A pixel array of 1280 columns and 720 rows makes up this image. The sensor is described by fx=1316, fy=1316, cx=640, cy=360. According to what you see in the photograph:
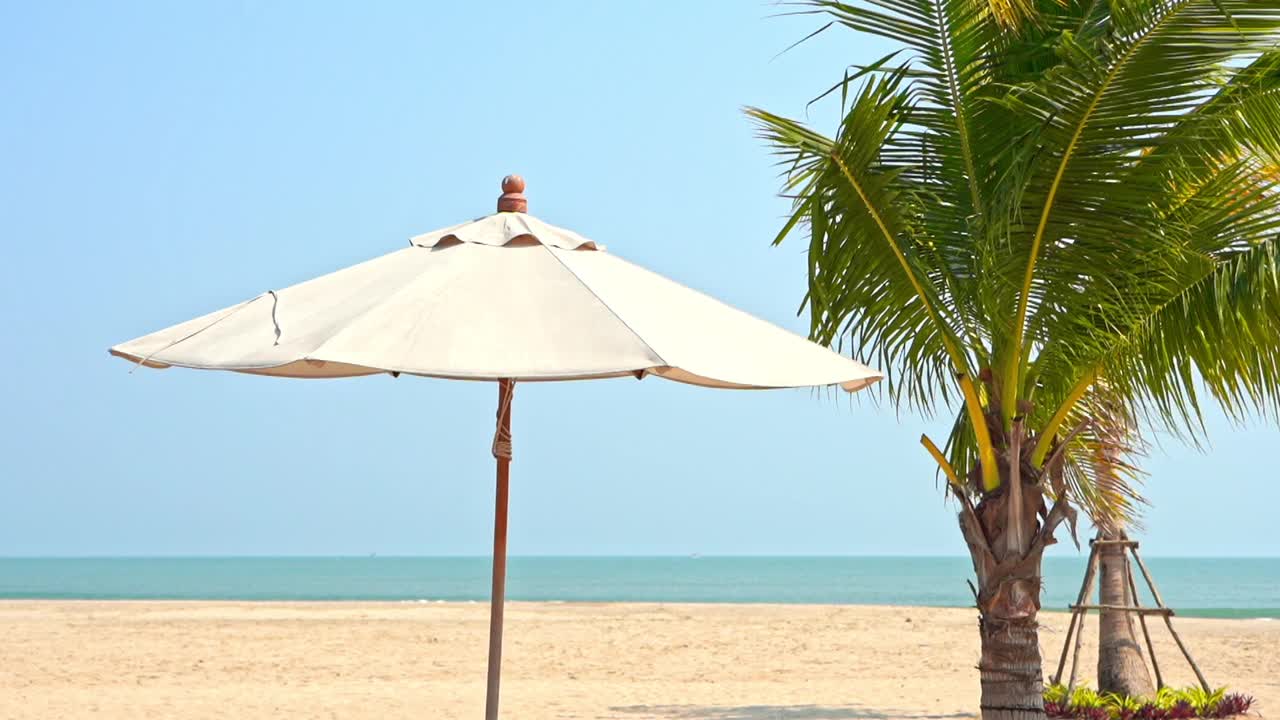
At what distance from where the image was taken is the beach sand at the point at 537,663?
11.5 metres

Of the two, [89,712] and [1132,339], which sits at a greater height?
[1132,339]

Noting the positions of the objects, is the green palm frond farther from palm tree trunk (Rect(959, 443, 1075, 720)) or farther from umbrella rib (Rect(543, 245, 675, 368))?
umbrella rib (Rect(543, 245, 675, 368))

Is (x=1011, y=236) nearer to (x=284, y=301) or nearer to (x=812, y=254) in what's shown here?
(x=812, y=254)

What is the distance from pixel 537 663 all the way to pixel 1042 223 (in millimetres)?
10674

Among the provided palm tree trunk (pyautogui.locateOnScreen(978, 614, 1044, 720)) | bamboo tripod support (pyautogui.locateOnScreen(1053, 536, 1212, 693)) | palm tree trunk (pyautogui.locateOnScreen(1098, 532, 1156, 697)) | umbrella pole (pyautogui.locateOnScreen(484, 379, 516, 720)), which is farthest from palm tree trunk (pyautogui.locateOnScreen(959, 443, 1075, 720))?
palm tree trunk (pyautogui.locateOnScreen(1098, 532, 1156, 697))

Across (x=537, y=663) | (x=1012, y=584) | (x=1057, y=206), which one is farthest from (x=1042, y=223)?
(x=537, y=663)

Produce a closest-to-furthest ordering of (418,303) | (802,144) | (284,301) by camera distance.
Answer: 1. (418,303)
2. (284,301)
3. (802,144)

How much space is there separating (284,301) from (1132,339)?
4.39m

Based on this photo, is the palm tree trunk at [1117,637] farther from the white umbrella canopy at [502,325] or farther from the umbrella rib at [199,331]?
the umbrella rib at [199,331]

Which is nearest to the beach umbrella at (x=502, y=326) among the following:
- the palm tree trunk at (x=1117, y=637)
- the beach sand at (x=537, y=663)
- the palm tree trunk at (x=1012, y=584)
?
the palm tree trunk at (x=1012, y=584)

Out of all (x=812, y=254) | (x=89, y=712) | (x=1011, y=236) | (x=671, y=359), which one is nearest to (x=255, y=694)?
(x=89, y=712)

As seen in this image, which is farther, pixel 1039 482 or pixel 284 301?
pixel 1039 482

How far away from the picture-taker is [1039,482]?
Answer: 654 centimetres

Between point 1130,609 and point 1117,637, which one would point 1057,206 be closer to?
point 1130,609
